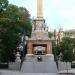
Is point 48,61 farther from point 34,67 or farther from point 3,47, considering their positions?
point 3,47

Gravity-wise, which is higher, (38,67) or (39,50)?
(39,50)

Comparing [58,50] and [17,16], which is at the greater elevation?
[17,16]

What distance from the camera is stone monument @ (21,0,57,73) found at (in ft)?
153

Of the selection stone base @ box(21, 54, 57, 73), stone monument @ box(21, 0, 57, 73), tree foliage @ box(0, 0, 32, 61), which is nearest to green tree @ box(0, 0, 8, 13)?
tree foliage @ box(0, 0, 32, 61)

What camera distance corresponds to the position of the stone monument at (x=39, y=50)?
46781mm

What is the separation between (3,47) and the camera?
2228 inches

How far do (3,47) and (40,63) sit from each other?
1129 centimetres

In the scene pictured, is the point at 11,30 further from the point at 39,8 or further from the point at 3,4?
the point at 39,8

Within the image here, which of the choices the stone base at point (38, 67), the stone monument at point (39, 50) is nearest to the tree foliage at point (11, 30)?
the stone monument at point (39, 50)

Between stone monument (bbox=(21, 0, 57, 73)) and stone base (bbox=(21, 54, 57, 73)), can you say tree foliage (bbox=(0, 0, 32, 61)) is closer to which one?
stone monument (bbox=(21, 0, 57, 73))

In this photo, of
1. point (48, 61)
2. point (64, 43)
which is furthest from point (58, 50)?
point (48, 61)

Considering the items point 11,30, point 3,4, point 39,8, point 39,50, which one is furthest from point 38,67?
point 3,4

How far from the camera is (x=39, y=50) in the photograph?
51.0 m

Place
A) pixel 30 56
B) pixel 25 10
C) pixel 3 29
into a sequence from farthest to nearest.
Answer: pixel 25 10 → pixel 3 29 → pixel 30 56
